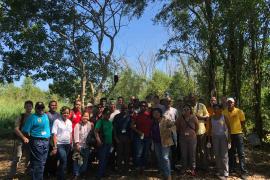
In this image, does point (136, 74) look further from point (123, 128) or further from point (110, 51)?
point (123, 128)

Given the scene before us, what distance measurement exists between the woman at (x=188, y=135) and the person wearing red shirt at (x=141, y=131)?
2.65 feet

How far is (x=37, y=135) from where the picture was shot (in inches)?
326

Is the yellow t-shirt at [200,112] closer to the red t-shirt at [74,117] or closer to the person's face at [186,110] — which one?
the person's face at [186,110]

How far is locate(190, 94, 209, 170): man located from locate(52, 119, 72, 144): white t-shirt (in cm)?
328

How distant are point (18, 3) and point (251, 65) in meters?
8.51

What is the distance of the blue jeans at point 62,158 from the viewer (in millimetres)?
8875

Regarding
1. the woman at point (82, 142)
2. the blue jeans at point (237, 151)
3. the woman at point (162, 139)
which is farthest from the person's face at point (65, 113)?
the blue jeans at point (237, 151)

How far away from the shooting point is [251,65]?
48.2 feet

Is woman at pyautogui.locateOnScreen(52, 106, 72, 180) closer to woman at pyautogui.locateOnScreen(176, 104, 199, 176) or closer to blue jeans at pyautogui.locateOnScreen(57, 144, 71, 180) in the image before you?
blue jeans at pyautogui.locateOnScreen(57, 144, 71, 180)

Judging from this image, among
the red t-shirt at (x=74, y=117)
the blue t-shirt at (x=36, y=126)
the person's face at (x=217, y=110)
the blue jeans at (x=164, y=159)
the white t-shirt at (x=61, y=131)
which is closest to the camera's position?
the blue t-shirt at (x=36, y=126)

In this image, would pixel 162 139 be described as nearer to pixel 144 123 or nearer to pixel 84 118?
pixel 144 123

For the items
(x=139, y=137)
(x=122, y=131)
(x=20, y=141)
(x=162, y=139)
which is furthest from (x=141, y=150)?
(x=20, y=141)

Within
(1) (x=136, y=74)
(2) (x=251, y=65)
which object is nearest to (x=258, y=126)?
(2) (x=251, y=65)

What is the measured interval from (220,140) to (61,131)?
3923mm
